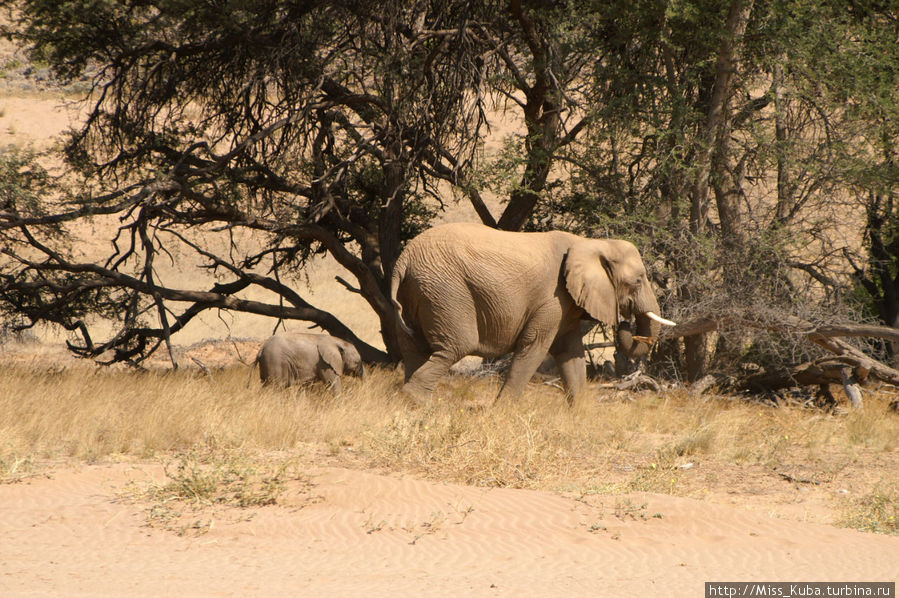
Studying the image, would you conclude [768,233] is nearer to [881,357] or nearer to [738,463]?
[881,357]

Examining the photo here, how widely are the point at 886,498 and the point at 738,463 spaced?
1.89 meters

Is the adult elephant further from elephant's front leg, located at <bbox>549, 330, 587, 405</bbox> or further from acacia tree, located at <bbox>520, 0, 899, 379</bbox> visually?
acacia tree, located at <bbox>520, 0, 899, 379</bbox>

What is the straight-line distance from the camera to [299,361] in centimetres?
1066

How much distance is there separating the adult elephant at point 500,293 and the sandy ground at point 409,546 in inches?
118

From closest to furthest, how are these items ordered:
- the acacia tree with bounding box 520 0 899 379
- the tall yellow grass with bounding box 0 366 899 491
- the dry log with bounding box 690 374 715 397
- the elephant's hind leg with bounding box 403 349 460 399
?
the tall yellow grass with bounding box 0 366 899 491 < the elephant's hind leg with bounding box 403 349 460 399 < the acacia tree with bounding box 520 0 899 379 < the dry log with bounding box 690 374 715 397

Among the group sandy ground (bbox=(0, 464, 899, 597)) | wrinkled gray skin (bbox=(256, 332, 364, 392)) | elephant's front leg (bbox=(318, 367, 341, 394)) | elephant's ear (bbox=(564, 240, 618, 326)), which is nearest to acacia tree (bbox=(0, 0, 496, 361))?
wrinkled gray skin (bbox=(256, 332, 364, 392))

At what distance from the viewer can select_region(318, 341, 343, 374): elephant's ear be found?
1069cm

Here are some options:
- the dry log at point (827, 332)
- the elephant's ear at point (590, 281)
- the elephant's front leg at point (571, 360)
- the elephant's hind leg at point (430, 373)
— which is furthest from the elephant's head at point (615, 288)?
the elephant's hind leg at point (430, 373)

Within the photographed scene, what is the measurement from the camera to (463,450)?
7.98m

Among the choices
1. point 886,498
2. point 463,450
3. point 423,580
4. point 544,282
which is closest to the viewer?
point 423,580

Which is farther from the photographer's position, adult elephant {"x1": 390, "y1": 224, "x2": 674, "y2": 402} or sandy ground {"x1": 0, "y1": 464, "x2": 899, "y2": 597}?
adult elephant {"x1": 390, "y1": 224, "x2": 674, "y2": 402}

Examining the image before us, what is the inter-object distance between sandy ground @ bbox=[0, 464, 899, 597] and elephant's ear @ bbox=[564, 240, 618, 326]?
343 cm

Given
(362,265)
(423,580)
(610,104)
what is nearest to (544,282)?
(610,104)

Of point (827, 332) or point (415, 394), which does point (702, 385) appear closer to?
point (827, 332)
